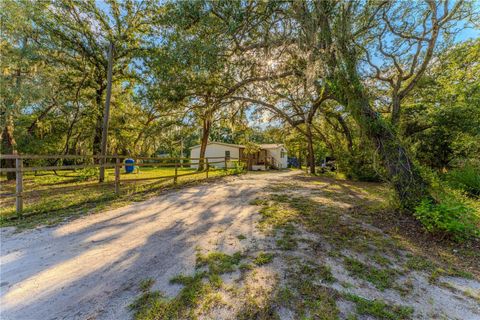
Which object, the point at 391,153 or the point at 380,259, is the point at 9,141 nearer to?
the point at 380,259

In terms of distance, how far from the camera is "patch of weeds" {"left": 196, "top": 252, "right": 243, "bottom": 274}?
2180mm

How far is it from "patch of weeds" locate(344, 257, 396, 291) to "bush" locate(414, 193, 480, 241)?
1.53 m

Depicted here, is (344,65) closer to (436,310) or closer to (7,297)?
(436,310)

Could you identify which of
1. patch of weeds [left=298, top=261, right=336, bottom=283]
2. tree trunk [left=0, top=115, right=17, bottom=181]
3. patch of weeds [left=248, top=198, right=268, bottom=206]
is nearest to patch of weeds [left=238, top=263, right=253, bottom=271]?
patch of weeds [left=298, top=261, right=336, bottom=283]

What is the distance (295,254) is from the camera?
8.25 feet

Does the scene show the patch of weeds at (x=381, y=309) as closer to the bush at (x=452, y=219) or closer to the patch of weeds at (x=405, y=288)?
the patch of weeds at (x=405, y=288)

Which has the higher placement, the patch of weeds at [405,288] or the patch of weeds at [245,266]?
the patch of weeds at [245,266]

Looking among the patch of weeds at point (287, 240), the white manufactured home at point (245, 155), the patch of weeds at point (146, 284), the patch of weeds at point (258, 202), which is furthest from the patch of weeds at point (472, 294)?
the white manufactured home at point (245, 155)

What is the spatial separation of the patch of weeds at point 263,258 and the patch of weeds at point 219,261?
8.4 inches

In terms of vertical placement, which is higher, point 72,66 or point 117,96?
point 72,66

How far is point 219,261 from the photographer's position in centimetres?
233

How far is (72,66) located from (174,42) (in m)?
8.51

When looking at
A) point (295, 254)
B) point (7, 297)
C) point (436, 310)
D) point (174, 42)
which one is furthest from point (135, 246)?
point (174, 42)

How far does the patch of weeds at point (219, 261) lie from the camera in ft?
7.15
